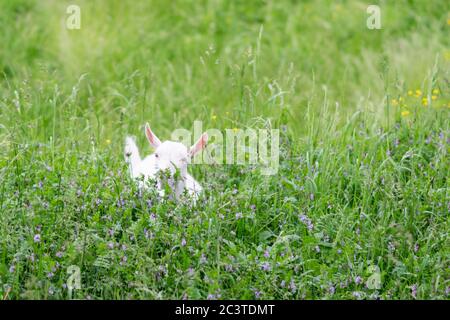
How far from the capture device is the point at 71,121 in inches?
218

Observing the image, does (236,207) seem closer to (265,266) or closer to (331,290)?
(265,266)

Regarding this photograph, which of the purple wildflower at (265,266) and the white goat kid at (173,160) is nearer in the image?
the purple wildflower at (265,266)

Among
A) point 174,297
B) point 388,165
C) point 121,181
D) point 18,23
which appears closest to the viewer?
point 174,297

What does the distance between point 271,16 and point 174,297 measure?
17.8 feet

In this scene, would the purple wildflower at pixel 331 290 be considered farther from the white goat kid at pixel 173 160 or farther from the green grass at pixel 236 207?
the white goat kid at pixel 173 160

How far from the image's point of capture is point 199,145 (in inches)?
207

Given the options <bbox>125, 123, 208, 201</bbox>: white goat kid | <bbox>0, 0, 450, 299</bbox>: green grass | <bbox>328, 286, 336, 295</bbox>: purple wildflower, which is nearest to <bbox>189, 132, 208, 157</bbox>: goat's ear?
<bbox>125, 123, 208, 201</bbox>: white goat kid

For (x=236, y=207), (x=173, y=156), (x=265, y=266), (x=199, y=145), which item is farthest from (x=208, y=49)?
(x=265, y=266)

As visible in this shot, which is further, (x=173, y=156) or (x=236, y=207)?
(x=173, y=156)

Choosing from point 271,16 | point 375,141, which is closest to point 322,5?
point 271,16

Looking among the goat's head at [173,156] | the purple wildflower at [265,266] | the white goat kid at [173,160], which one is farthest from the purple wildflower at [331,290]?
the goat's head at [173,156]

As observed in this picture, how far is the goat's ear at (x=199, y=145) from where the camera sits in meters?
5.22

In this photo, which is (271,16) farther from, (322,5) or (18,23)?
(18,23)

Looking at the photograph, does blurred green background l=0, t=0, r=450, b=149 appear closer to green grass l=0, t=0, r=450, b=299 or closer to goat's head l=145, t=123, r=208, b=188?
green grass l=0, t=0, r=450, b=299
